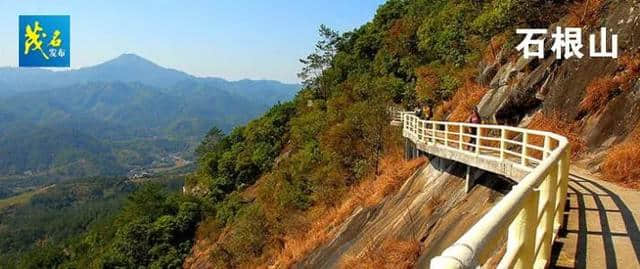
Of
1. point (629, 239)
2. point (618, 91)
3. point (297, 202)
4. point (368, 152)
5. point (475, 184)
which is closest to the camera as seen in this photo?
point (629, 239)

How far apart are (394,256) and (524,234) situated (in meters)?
8.99

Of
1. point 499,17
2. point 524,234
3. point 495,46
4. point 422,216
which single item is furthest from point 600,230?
point 495,46

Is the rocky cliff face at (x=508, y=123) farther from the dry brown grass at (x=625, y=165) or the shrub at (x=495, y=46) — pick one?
the shrub at (x=495, y=46)

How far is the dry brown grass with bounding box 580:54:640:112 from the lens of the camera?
15562 mm

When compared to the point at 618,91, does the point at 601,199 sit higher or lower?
lower

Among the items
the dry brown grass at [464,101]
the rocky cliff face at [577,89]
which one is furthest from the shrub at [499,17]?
the dry brown grass at [464,101]

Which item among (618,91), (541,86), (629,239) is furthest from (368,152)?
(629,239)

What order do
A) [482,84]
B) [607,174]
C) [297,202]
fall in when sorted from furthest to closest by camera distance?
1. [297,202]
2. [482,84]
3. [607,174]

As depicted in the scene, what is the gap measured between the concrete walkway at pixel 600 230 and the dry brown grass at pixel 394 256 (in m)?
3.64

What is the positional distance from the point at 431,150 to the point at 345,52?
189 feet

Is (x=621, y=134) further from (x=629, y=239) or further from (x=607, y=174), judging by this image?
(x=629, y=239)

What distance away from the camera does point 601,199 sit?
9.12 meters

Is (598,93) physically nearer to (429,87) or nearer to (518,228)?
(518,228)

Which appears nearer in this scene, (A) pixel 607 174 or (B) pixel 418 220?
(A) pixel 607 174
